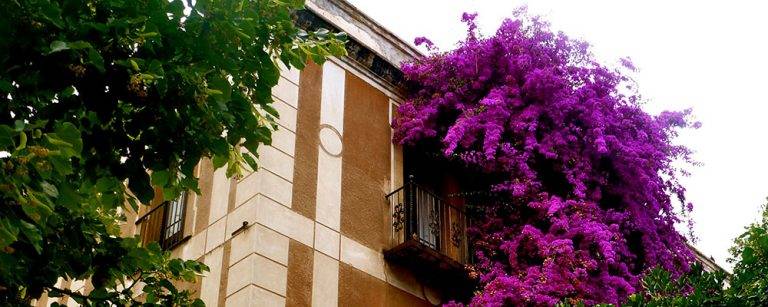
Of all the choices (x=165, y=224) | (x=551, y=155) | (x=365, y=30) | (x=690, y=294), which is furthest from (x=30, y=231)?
(x=365, y=30)

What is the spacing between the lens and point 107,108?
5.52 metres

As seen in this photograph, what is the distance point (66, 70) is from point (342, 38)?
2.40 m

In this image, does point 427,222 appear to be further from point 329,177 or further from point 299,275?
point 299,275

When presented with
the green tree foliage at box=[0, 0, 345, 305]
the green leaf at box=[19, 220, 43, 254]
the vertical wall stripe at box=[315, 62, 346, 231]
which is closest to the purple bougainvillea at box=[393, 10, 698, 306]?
the vertical wall stripe at box=[315, 62, 346, 231]

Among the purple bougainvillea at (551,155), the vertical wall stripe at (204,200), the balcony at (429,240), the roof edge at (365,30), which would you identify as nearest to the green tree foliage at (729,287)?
the purple bougainvillea at (551,155)

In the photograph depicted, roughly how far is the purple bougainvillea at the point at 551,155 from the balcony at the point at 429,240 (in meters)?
0.31

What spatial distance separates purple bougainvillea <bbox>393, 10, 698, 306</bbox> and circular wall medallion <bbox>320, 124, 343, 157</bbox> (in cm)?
109

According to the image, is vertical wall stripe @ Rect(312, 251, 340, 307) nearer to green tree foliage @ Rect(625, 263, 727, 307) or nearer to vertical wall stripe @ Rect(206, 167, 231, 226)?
vertical wall stripe @ Rect(206, 167, 231, 226)

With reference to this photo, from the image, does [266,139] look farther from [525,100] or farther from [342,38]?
[525,100]

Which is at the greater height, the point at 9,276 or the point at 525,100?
the point at 525,100

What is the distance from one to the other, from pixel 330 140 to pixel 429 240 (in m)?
1.80

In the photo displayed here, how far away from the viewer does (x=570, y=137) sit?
11664mm

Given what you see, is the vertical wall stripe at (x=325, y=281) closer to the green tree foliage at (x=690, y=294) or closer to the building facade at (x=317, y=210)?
the building facade at (x=317, y=210)

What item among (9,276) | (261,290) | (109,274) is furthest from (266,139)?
(261,290)
